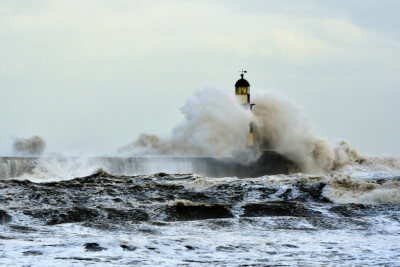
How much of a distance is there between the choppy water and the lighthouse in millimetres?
16559

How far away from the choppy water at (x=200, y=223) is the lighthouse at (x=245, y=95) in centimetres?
1656

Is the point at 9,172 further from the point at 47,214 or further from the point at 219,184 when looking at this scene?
the point at 47,214

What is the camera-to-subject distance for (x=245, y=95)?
37875 mm

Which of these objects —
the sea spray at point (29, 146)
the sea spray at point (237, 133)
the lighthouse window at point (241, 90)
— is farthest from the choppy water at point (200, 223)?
the lighthouse window at point (241, 90)

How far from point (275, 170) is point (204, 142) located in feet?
13.5

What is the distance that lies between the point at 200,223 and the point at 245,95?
2553 cm

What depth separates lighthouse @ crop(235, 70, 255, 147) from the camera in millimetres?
36812

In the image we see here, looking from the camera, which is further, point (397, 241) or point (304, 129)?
point (304, 129)

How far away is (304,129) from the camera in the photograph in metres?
37.4

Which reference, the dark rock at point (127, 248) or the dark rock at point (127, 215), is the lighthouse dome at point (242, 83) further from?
the dark rock at point (127, 248)

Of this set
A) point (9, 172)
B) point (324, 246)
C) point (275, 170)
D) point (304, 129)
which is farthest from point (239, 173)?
point (324, 246)

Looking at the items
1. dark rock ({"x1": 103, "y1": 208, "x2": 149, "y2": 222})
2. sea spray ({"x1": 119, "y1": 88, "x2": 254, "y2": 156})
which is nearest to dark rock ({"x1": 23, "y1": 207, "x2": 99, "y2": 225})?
dark rock ({"x1": 103, "y1": 208, "x2": 149, "y2": 222})

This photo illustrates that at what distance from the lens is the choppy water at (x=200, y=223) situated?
9.16 meters

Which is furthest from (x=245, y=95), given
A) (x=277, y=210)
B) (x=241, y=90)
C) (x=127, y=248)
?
(x=127, y=248)
